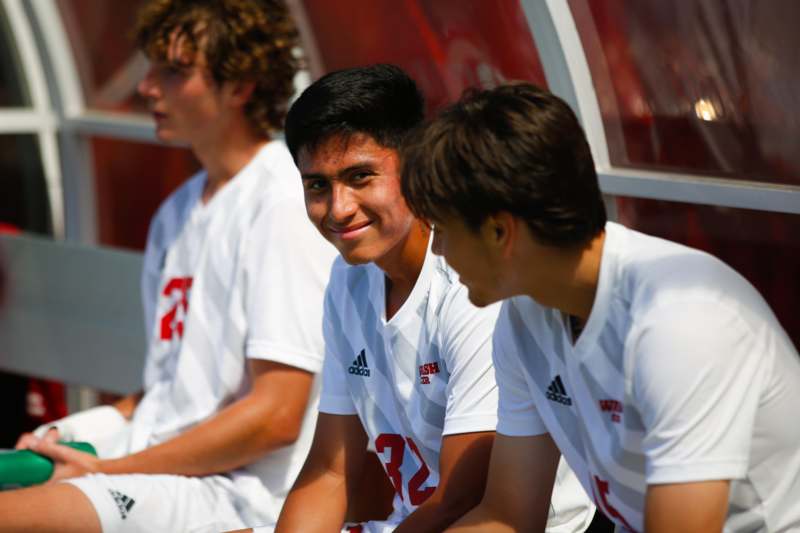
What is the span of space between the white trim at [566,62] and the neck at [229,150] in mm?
939

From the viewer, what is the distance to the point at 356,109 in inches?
101

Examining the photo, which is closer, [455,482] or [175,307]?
[455,482]

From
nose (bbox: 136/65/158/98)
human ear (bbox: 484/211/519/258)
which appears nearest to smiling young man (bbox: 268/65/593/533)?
human ear (bbox: 484/211/519/258)

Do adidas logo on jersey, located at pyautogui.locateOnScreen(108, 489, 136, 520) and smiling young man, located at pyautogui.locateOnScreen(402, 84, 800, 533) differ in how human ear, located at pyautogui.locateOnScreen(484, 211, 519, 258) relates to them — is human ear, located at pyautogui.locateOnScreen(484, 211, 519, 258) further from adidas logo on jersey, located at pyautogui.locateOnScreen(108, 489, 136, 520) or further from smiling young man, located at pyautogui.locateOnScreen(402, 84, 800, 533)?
adidas logo on jersey, located at pyautogui.locateOnScreen(108, 489, 136, 520)

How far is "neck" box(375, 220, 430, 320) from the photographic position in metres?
2.62

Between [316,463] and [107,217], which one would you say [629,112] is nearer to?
[316,463]

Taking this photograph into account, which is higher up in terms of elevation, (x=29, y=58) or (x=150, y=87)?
(x=29, y=58)

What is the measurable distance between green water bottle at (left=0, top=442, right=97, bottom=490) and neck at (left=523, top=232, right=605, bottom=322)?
1969 millimetres

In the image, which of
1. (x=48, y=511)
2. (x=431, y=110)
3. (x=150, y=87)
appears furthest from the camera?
(x=431, y=110)

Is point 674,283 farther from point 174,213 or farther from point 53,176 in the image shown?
point 53,176

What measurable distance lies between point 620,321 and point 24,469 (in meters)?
2.14

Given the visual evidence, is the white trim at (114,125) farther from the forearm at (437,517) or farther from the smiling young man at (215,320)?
the forearm at (437,517)

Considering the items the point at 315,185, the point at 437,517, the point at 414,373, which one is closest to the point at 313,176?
the point at 315,185

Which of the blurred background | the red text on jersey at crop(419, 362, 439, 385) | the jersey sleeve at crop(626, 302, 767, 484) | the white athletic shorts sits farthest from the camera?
the white athletic shorts
